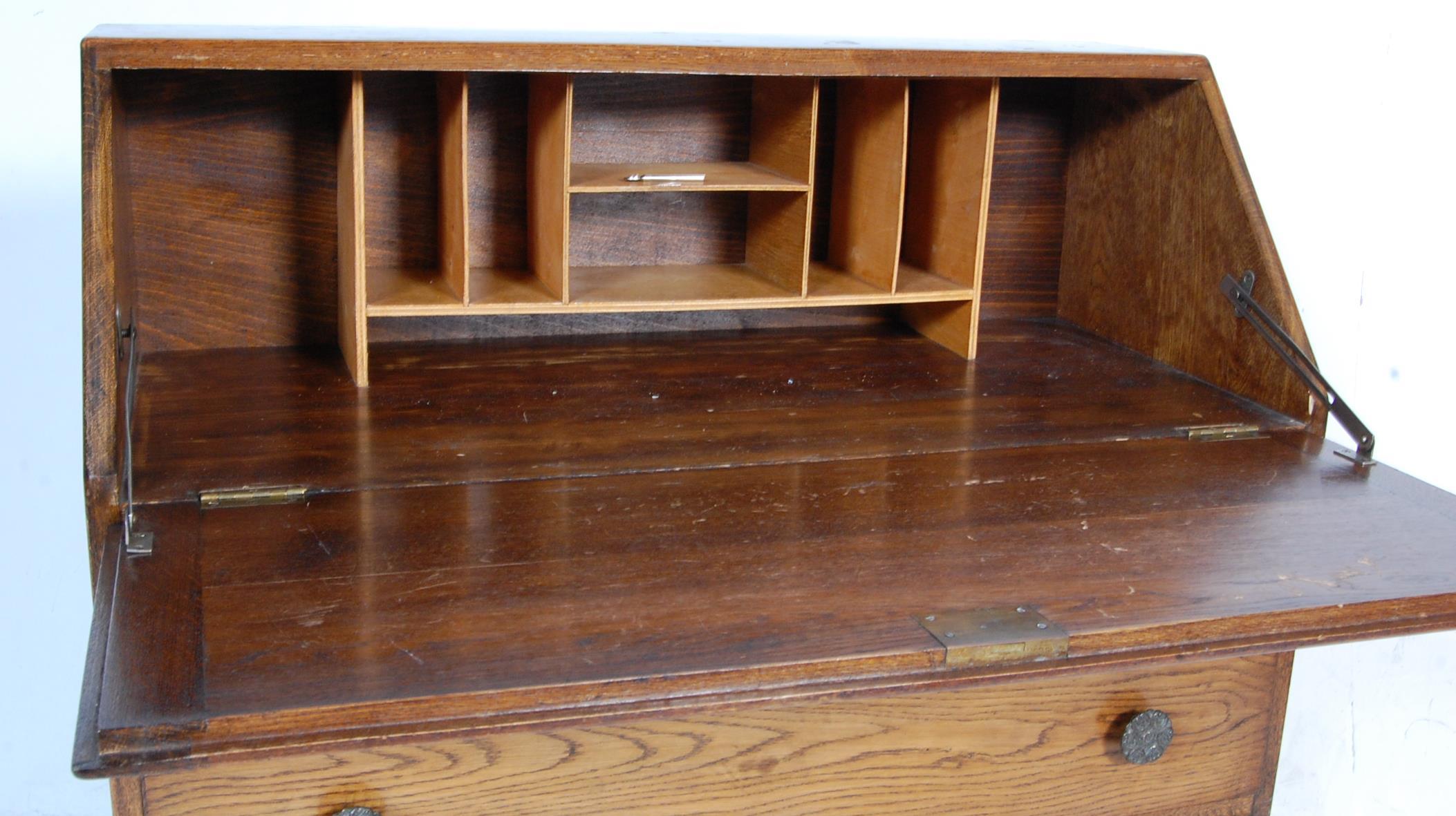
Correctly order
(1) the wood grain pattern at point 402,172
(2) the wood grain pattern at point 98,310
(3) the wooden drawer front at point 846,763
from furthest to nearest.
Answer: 1. (1) the wood grain pattern at point 402,172
2. (2) the wood grain pattern at point 98,310
3. (3) the wooden drawer front at point 846,763

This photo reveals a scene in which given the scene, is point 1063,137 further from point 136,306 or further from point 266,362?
point 136,306

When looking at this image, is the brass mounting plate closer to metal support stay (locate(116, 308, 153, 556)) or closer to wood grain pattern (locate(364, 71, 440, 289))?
metal support stay (locate(116, 308, 153, 556))

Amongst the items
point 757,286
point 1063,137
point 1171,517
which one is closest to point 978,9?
point 1063,137

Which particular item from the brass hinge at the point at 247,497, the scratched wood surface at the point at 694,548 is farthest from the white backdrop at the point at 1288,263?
the brass hinge at the point at 247,497

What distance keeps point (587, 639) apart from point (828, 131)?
1255 millimetres

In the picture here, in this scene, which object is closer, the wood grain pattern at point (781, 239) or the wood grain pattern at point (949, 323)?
the wood grain pattern at point (781, 239)

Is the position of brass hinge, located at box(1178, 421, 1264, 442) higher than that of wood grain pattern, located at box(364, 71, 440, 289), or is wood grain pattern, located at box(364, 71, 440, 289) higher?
wood grain pattern, located at box(364, 71, 440, 289)

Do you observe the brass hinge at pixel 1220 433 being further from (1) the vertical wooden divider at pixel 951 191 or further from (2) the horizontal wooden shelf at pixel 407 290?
(2) the horizontal wooden shelf at pixel 407 290

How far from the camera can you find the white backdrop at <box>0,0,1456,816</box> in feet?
8.00

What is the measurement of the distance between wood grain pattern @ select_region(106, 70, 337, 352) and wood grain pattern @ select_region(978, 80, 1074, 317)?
91 centimetres

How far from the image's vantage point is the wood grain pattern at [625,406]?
1.62m

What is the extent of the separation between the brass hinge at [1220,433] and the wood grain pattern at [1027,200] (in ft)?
1.81

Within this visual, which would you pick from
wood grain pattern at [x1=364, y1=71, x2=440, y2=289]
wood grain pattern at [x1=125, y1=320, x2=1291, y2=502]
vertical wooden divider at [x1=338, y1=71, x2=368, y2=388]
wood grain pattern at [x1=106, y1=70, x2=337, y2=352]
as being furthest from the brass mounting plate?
wood grain pattern at [x1=106, y1=70, x2=337, y2=352]

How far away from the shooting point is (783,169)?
6.70 feet
